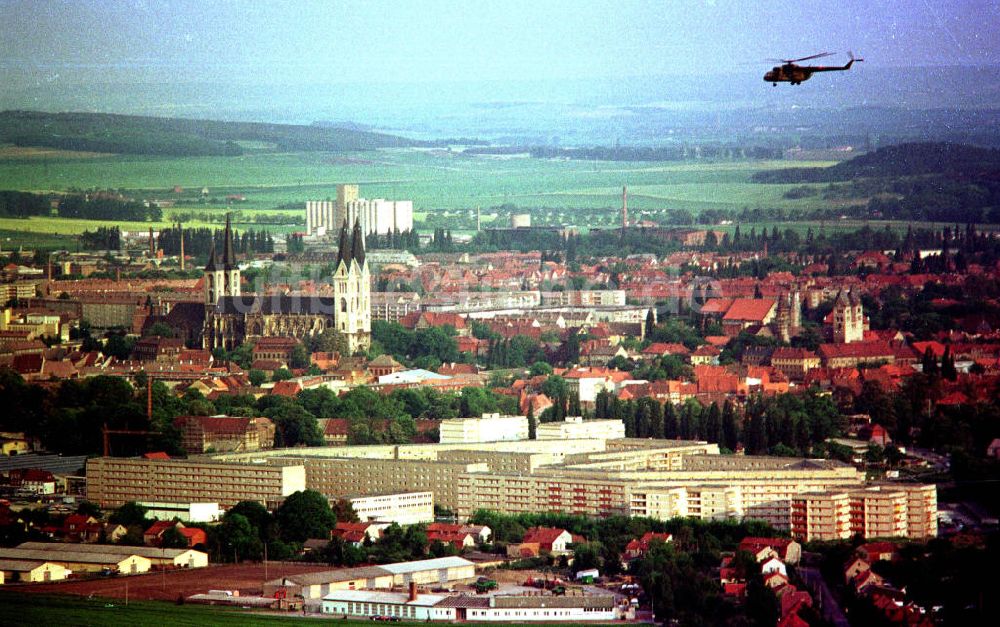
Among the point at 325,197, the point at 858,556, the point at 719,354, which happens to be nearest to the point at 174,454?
the point at 858,556

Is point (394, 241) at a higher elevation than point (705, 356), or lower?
higher

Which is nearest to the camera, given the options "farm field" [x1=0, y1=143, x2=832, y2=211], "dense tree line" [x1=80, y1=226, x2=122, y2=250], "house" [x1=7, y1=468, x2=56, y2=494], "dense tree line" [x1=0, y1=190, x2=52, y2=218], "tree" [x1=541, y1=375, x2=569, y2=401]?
"house" [x1=7, y1=468, x2=56, y2=494]

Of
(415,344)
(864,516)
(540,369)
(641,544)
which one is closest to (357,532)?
(641,544)

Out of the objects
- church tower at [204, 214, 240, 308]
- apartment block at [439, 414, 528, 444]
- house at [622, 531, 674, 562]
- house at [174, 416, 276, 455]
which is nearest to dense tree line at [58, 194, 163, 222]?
church tower at [204, 214, 240, 308]

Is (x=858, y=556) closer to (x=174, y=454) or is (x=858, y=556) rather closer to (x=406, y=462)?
(x=406, y=462)

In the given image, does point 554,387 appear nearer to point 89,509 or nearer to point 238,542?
point 89,509

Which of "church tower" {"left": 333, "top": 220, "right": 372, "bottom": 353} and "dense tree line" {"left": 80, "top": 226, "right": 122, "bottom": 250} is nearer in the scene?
"church tower" {"left": 333, "top": 220, "right": 372, "bottom": 353}

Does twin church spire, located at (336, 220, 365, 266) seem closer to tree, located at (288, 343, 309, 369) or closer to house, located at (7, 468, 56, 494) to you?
tree, located at (288, 343, 309, 369)
